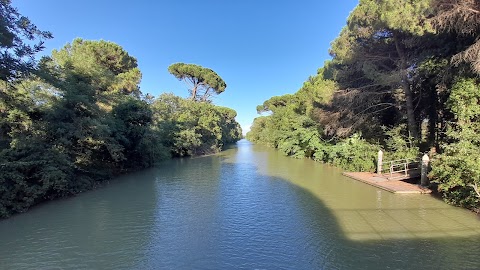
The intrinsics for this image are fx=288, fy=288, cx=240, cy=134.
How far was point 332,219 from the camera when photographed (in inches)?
326

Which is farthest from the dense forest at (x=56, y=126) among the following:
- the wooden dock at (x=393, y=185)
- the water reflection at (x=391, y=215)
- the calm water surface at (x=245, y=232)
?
the wooden dock at (x=393, y=185)

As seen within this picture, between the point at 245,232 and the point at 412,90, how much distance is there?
13.1 m

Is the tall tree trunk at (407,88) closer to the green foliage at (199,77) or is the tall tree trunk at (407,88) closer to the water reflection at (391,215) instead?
the water reflection at (391,215)

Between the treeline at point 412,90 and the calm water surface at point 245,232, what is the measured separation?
2.08 metres

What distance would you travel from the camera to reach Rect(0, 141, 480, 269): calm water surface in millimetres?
5648

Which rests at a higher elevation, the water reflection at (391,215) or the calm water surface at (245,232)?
the water reflection at (391,215)

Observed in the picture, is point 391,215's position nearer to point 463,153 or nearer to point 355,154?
point 463,153

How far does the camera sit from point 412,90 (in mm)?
15367

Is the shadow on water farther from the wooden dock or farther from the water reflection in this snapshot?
the wooden dock

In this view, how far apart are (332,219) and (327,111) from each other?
14.2 m

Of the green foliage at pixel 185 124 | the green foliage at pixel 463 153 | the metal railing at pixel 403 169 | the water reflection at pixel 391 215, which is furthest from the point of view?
the green foliage at pixel 185 124

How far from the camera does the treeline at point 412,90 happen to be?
30.8 feet

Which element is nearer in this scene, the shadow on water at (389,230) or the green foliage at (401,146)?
the shadow on water at (389,230)

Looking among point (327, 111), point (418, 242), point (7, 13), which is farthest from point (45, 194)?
point (327, 111)
